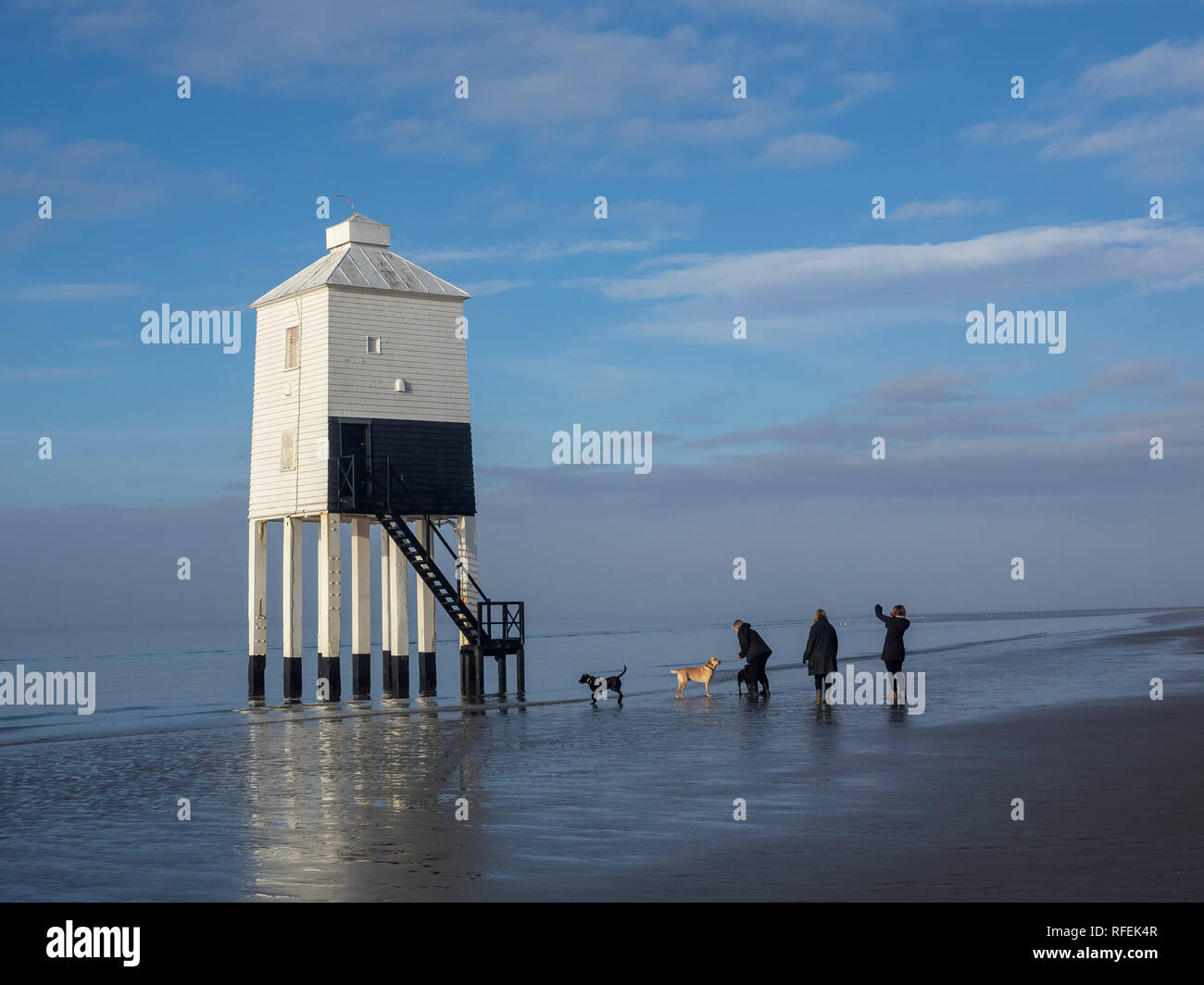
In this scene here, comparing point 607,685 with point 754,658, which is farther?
point 607,685

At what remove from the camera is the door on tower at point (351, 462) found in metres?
32.2

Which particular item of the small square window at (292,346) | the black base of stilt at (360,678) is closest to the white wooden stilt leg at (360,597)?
the black base of stilt at (360,678)

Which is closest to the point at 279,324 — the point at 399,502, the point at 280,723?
the point at 399,502

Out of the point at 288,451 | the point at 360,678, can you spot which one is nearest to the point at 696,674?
the point at 360,678

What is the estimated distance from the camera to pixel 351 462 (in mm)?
32062

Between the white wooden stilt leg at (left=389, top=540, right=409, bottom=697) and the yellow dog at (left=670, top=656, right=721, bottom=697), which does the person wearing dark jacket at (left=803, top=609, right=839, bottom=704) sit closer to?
the yellow dog at (left=670, top=656, right=721, bottom=697)

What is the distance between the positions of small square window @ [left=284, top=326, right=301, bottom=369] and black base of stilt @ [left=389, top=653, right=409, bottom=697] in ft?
26.8

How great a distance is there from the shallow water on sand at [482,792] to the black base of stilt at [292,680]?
2137 millimetres

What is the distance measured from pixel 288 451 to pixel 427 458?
11.6 ft

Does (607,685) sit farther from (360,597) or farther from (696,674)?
(360,597)

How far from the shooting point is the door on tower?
32188 mm

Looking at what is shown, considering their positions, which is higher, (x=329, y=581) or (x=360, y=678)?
(x=329, y=581)

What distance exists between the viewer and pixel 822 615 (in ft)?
85.4

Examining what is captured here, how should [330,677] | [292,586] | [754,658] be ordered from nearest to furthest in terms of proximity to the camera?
[754,658]
[330,677]
[292,586]
